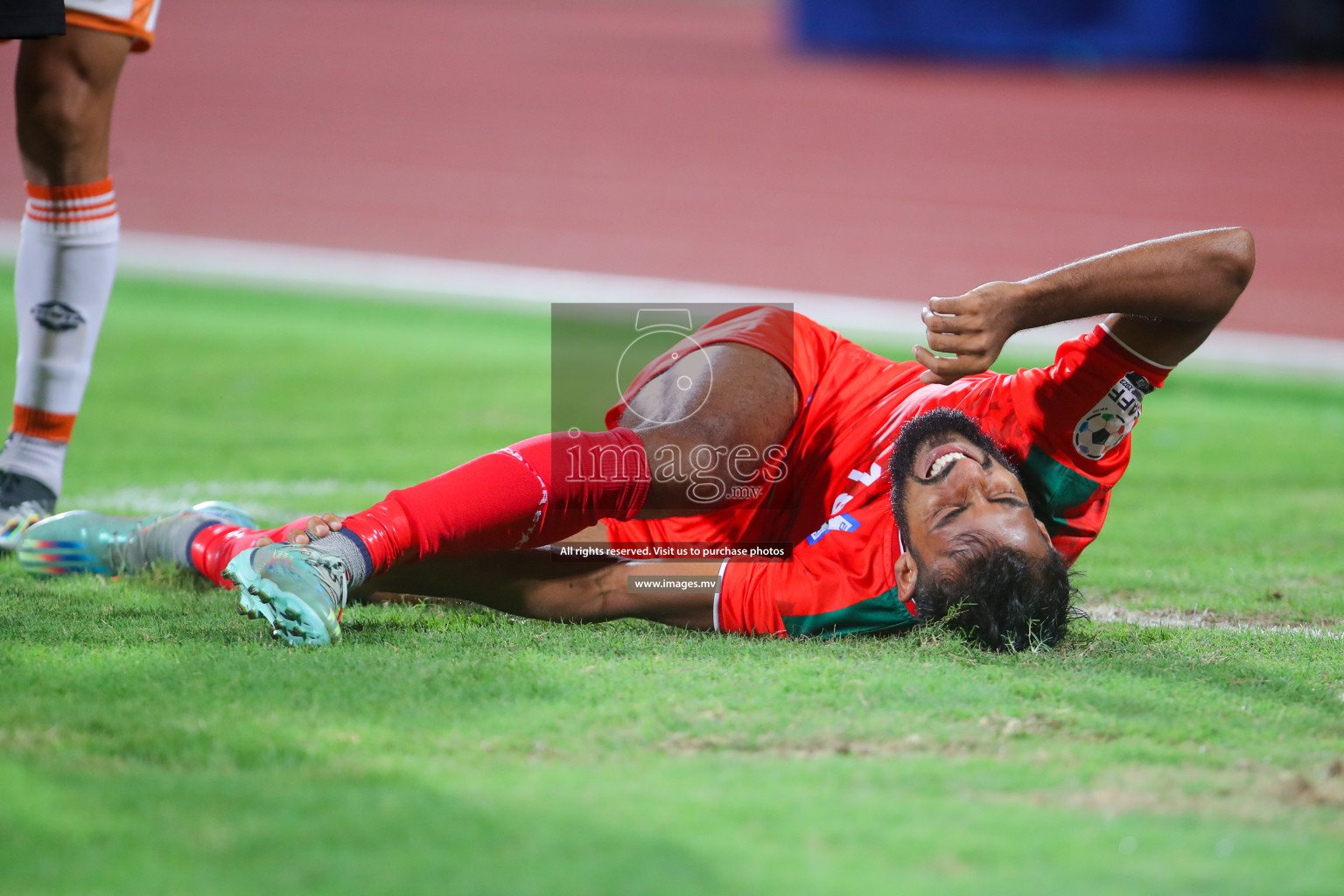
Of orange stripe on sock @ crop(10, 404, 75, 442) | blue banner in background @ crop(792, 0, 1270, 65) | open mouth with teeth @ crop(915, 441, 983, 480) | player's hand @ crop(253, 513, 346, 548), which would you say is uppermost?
blue banner in background @ crop(792, 0, 1270, 65)

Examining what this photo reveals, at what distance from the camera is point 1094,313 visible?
2.60 m

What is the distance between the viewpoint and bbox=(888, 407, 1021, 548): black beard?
2699 mm

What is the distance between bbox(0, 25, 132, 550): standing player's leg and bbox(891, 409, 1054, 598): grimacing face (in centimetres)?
191

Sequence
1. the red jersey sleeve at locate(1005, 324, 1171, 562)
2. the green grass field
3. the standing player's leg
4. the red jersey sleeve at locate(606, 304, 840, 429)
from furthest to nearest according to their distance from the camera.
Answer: the standing player's leg → the red jersey sleeve at locate(606, 304, 840, 429) → the red jersey sleeve at locate(1005, 324, 1171, 562) → the green grass field

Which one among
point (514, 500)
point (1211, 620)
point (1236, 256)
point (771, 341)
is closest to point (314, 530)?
point (514, 500)

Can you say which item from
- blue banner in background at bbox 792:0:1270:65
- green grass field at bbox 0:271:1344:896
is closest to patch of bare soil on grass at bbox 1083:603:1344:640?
green grass field at bbox 0:271:1344:896

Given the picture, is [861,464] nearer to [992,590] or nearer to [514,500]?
[992,590]

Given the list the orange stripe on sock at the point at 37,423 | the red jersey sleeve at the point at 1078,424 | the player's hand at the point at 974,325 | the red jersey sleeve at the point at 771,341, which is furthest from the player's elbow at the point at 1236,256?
the orange stripe on sock at the point at 37,423

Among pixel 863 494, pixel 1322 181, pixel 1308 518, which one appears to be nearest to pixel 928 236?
pixel 1322 181

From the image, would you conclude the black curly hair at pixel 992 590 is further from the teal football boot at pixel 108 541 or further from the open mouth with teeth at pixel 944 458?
the teal football boot at pixel 108 541

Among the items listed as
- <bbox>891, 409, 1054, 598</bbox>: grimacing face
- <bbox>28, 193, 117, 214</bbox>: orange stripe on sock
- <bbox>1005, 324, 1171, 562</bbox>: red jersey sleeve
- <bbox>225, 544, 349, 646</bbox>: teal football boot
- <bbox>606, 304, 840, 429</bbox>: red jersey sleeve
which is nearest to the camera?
<bbox>225, 544, 349, 646</bbox>: teal football boot

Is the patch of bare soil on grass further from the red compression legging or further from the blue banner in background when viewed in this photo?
the blue banner in background

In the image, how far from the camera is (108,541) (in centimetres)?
310

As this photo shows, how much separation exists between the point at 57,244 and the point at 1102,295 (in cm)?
232
